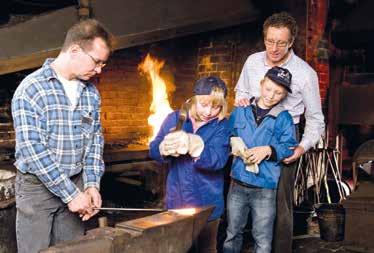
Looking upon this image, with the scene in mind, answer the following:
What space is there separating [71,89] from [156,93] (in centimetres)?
465

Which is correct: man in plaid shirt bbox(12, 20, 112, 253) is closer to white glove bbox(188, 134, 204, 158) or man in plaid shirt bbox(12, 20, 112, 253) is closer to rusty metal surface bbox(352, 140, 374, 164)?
white glove bbox(188, 134, 204, 158)

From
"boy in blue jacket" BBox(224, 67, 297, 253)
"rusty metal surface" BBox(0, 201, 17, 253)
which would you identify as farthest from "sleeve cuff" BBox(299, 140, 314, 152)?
"rusty metal surface" BBox(0, 201, 17, 253)

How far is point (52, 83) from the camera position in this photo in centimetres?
288

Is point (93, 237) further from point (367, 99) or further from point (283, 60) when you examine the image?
point (367, 99)

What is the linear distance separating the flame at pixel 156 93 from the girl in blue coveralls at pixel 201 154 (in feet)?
13.0

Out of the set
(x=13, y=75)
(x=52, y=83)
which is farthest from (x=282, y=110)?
(x=13, y=75)

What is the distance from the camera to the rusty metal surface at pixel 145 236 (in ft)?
7.30

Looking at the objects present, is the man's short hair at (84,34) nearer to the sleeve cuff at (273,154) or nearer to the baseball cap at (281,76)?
the baseball cap at (281,76)

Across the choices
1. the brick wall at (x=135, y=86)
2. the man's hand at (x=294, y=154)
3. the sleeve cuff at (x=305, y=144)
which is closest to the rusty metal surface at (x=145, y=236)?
the man's hand at (x=294, y=154)

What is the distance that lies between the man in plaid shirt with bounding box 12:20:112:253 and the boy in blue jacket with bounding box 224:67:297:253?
3.89ft

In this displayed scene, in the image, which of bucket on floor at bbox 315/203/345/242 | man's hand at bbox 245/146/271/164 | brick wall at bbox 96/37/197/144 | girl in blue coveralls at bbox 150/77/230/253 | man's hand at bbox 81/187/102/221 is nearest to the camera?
man's hand at bbox 81/187/102/221

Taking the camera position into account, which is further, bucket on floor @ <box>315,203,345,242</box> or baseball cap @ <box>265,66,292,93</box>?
bucket on floor @ <box>315,203,345,242</box>

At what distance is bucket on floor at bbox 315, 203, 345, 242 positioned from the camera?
5605mm

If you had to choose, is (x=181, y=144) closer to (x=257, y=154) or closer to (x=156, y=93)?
(x=257, y=154)
